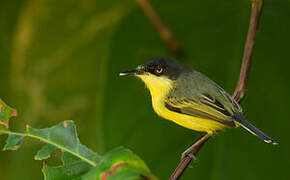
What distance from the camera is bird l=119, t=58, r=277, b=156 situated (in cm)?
255

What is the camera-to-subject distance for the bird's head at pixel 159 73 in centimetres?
267

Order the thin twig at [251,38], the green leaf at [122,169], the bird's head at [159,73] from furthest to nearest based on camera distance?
the bird's head at [159,73] → the thin twig at [251,38] → the green leaf at [122,169]

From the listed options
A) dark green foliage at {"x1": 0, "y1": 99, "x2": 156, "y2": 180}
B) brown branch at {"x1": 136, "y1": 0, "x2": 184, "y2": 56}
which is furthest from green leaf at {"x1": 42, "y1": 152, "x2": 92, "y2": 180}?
brown branch at {"x1": 136, "y1": 0, "x2": 184, "y2": 56}

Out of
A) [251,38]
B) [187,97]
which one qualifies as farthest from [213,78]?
[251,38]

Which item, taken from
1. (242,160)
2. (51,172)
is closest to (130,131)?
(242,160)

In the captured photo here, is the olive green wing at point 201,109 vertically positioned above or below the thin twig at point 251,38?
below

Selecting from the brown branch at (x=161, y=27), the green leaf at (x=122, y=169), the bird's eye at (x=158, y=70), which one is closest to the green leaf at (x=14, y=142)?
the green leaf at (x=122, y=169)

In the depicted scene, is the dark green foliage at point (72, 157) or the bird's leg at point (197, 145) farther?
the bird's leg at point (197, 145)

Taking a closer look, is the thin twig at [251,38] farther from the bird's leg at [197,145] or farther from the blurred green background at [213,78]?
the blurred green background at [213,78]

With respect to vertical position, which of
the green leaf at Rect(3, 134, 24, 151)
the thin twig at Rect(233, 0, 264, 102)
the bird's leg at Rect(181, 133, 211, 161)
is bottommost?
the bird's leg at Rect(181, 133, 211, 161)

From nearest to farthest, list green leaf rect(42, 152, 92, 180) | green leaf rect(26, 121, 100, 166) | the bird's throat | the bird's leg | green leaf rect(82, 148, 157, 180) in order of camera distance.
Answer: green leaf rect(82, 148, 157, 180) < green leaf rect(42, 152, 92, 180) < green leaf rect(26, 121, 100, 166) < the bird's leg < the bird's throat

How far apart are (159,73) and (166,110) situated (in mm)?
230

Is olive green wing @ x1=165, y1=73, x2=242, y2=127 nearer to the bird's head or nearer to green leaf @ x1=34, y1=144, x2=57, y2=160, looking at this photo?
the bird's head

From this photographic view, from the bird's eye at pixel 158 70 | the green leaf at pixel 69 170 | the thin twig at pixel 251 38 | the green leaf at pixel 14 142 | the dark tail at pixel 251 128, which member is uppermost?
the thin twig at pixel 251 38
